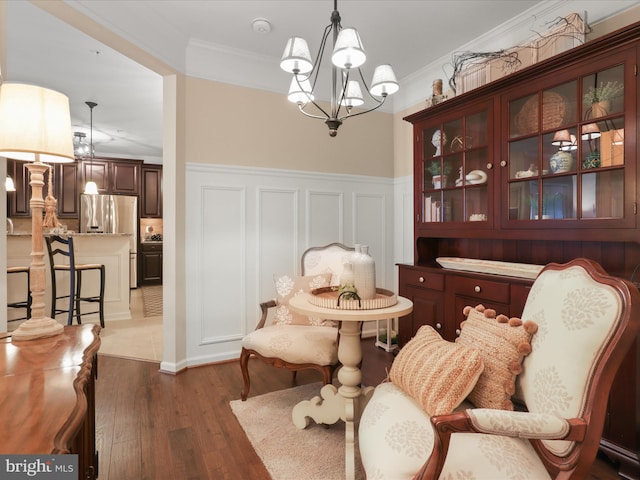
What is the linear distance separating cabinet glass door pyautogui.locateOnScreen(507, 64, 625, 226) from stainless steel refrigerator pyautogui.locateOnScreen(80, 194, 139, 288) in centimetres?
604

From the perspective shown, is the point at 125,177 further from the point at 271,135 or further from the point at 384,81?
the point at 384,81

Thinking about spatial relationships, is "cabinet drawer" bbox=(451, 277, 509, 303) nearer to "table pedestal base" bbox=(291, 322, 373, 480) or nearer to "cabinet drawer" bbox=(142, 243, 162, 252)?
"table pedestal base" bbox=(291, 322, 373, 480)

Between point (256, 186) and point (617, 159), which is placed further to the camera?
point (256, 186)

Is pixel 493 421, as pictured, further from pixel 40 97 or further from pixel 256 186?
pixel 256 186

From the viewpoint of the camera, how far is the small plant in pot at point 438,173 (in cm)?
280

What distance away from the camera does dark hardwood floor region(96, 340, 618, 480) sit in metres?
1.72

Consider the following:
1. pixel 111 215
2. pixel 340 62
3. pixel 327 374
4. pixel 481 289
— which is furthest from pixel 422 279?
pixel 111 215

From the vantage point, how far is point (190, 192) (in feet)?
9.89

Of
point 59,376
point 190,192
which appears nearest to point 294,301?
point 59,376

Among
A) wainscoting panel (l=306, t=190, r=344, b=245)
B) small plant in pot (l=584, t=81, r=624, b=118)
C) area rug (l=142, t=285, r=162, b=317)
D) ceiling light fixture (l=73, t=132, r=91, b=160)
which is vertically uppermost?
ceiling light fixture (l=73, t=132, r=91, b=160)

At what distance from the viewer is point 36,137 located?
1.23 meters

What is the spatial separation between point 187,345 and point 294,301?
5.12 ft

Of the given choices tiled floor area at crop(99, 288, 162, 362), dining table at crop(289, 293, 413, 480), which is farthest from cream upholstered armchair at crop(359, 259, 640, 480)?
tiled floor area at crop(99, 288, 162, 362)

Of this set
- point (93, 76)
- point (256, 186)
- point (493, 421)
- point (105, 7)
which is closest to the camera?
point (493, 421)
